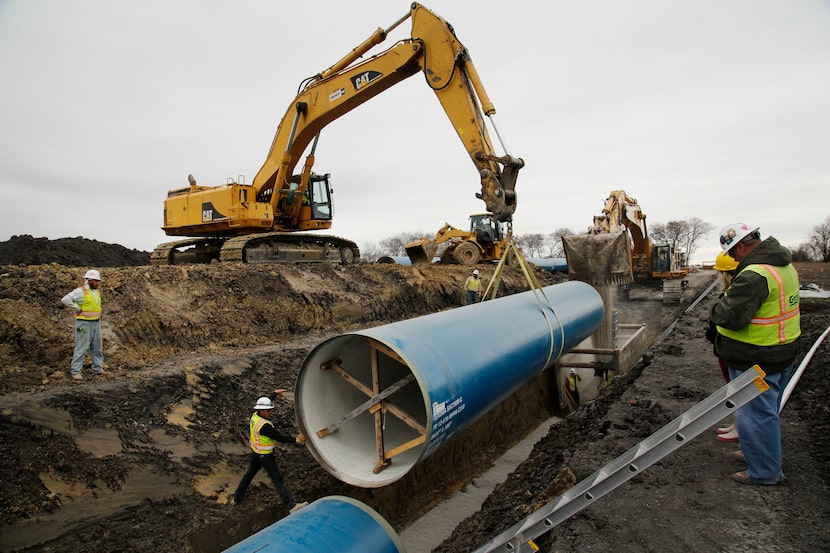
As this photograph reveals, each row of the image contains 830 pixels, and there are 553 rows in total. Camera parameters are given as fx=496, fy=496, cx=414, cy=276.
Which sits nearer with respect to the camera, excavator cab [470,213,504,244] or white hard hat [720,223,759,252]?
white hard hat [720,223,759,252]

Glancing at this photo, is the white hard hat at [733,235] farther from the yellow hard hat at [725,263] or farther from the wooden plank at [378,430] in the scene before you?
the wooden plank at [378,430]

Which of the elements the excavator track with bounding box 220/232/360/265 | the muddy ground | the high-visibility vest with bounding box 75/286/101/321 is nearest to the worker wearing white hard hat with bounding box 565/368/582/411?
the muddy ground

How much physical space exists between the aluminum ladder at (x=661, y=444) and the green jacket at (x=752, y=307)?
61cm

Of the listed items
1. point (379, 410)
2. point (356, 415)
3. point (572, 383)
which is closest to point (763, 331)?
point (379, 410)

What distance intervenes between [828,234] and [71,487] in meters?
67.2

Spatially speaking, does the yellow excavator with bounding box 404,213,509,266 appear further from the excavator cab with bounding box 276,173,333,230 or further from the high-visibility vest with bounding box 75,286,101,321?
the high-visibility vest with bounding box 75,286,101,321

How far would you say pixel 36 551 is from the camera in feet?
13.4

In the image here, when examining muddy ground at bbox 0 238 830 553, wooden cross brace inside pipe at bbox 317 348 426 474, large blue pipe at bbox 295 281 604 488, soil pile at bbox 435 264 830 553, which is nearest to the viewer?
soil pile at bbox 435 264 830 553

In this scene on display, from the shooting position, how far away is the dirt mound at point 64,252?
16828mm

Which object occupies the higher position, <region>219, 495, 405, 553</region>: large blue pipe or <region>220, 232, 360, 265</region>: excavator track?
<region>220, 232, 360, 265</region>: excavator track

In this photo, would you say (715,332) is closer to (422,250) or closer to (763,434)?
(763,434)

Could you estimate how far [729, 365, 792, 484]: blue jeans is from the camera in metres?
3.33

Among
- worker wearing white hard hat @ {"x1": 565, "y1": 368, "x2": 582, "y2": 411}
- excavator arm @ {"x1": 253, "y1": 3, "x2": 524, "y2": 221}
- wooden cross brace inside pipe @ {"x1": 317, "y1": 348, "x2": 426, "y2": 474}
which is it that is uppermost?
excavator arm @ {"x1": 253, "y1": 3, "x2": 524, "y2": 221}

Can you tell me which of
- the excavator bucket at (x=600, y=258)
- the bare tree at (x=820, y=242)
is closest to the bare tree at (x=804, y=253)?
the bare tree at (x=820, y=242)
